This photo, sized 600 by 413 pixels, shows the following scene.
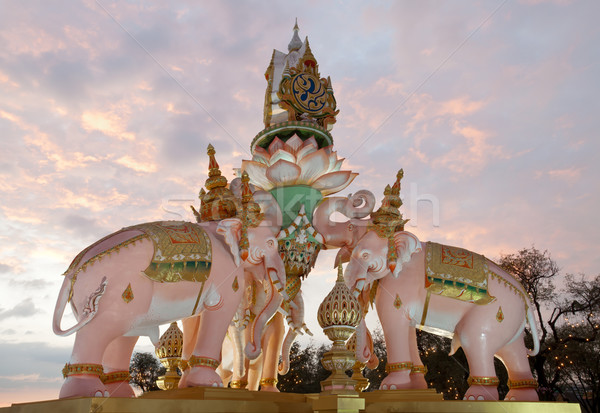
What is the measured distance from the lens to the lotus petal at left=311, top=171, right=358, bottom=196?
6.72 meters

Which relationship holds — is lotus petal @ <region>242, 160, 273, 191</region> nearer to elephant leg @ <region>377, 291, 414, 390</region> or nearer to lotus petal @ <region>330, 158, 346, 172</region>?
lotus petal @ <region>330, 158, 346, 172</region>

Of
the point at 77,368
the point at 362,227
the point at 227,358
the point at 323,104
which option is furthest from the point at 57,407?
the point at 323,104

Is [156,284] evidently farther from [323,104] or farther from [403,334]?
[323,104]

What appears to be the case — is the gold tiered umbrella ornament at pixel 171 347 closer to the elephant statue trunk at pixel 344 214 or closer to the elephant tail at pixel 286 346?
the elephant tail at pixel 286 346

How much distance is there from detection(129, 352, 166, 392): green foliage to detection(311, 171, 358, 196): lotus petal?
1488cm

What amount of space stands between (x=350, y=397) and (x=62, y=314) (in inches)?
104

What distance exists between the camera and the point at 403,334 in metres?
5.83

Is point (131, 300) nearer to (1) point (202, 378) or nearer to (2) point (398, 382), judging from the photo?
(1) point (202, 378)

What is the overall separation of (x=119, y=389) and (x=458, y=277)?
3.82m

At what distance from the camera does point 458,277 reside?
5859mm

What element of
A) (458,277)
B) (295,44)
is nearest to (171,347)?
(458,277)

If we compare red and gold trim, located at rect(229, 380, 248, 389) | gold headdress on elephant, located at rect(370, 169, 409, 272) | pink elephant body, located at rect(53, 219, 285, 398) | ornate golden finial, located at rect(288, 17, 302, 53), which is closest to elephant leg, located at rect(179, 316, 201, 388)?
pink elephant body, located at rect(53, 219, 285, 398)

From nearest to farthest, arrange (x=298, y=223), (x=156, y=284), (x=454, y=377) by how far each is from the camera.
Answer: (x=156, y=284) < (x=298, y=223) < (x=454, y=377)

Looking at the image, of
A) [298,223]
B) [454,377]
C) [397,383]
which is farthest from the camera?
[454,377]
